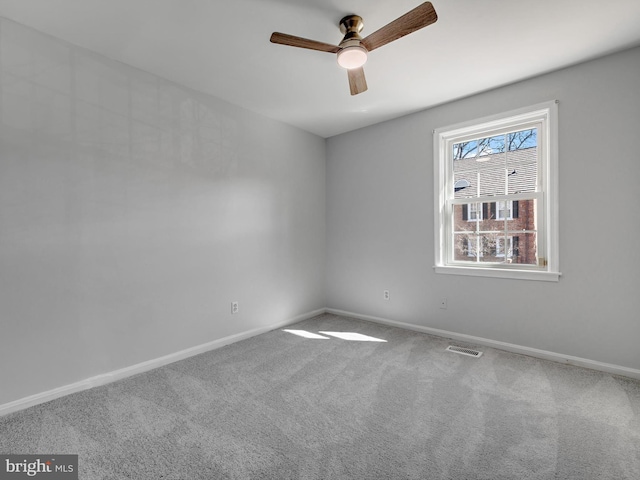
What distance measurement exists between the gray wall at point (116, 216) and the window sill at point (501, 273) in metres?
1.99

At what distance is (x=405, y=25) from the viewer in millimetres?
1737

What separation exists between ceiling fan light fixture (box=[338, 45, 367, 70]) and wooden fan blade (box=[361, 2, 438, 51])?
5 cm

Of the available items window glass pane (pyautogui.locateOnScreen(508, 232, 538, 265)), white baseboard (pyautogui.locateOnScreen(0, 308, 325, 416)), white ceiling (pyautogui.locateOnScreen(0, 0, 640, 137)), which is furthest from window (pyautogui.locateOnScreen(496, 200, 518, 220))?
white baseboard (pyautogui.locateOnScreen(0, 308, 325, 416))

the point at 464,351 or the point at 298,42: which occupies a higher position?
the point at 298,42

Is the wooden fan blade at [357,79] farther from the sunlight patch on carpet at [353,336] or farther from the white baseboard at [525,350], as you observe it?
the white baseboard at [525,350]

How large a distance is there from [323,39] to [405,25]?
684 mm

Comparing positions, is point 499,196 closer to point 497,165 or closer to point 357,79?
point 497,165

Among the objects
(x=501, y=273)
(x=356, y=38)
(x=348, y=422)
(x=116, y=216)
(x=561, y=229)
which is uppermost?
(x=356, y=38)

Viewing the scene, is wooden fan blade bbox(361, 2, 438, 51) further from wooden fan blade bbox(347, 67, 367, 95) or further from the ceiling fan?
wooden fan blade bbox(347, 67, 367, 95)

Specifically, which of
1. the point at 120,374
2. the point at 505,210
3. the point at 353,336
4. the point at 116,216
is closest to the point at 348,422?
the point at 353,336

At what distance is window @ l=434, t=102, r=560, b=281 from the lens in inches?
110

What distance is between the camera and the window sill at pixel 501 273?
2.73 meters

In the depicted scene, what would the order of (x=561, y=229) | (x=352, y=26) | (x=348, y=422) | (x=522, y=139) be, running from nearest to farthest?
(x=348, y=422) < (x=352, y=26) < (x=561, y=229) < (x=522, y=139)

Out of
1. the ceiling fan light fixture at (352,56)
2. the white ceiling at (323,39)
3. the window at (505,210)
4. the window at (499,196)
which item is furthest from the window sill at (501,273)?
the ceiling fan light fixture at (352,56)
